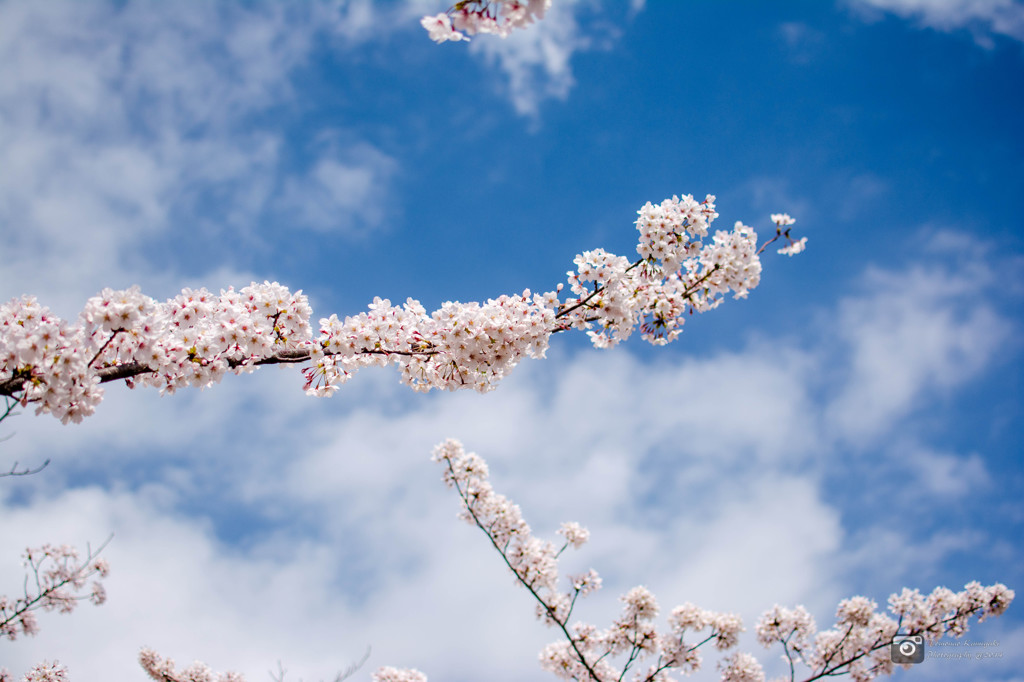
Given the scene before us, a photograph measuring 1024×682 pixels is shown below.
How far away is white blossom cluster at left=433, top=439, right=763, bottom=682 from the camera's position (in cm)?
1159

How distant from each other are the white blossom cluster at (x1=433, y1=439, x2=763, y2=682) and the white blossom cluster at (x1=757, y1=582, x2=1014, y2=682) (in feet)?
4.51

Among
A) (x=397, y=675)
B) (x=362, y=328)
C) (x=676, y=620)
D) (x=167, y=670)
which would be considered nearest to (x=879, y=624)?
(x=676, y=620)

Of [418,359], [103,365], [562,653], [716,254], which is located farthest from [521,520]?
[103,365]

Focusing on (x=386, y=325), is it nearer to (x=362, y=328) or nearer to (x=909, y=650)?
(x=362, y=328)

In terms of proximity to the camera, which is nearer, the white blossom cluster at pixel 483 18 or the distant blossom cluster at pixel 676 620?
the white blossom cluster at pixel 483 18

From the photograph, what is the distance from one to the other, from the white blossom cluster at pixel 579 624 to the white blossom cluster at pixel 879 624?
1374mm

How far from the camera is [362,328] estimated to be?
5.97m

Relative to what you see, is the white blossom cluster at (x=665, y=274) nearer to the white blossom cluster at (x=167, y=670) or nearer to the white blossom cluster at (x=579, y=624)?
the white blossom cluster at (x=579, y=624)

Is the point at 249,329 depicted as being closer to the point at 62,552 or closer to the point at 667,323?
the point at 667,323

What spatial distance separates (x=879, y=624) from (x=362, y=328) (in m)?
13.3

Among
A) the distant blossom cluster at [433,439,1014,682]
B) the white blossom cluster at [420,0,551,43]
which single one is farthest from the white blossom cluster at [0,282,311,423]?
the distant blossom cluster at [433,439,1014,682]

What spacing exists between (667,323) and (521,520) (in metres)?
7.03

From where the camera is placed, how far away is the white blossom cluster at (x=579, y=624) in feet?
38.0

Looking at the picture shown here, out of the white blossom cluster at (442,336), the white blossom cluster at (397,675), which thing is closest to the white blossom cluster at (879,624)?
the white blossom cluster at (397,675)
